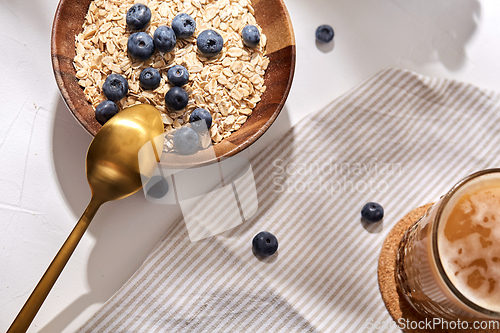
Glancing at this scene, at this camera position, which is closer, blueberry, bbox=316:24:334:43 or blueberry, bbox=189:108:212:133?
blueberry, bbox=189:108:212:133

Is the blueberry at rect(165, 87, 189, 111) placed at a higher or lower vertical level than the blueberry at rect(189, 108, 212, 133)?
higher

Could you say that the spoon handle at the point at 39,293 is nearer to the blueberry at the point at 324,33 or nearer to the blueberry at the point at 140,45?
the blueberry at the point at 140,45

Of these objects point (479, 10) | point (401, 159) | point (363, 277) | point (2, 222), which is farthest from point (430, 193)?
point (2, 222)

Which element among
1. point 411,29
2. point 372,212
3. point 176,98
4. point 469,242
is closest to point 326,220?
point 372,212

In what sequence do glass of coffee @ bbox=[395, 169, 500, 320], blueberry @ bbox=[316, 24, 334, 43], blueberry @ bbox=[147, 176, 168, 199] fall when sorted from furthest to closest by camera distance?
blueberry @ bbox=[316, 24, 334, 43] < blueberry @ bbox=[147, 176, 168, 199] < glass of coffee @ bbox=[395, 169, 500, 320]

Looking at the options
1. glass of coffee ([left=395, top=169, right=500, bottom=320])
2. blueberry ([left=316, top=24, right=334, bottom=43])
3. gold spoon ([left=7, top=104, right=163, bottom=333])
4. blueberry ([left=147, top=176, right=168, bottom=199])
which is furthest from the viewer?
blueberry ([left=316, top=24, right=334, bottom=43])

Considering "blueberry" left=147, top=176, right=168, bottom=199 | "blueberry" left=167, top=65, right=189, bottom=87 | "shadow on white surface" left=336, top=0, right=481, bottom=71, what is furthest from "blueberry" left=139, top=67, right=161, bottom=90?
"shadow on white surface" left=336, top=0, right=481, bottom=71

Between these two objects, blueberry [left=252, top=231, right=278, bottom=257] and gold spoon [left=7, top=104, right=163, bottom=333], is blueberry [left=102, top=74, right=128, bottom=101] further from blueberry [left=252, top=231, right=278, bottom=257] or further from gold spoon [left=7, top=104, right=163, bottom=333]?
blueberry [left=252, top=231, right=278, bottom=257]
